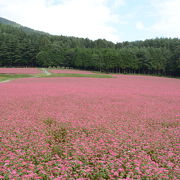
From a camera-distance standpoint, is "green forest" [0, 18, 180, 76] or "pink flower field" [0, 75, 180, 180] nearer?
"pink flower field" [0, 75, 180, 180]

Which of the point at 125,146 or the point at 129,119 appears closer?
the point at 125,146

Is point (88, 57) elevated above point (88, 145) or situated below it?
above

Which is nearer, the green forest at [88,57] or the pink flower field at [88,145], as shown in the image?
the pink flower field at [88,145]

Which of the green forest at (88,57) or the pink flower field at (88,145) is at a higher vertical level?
the green forest at (88,57)

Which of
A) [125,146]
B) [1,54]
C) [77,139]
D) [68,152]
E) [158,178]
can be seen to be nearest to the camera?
[158,178]

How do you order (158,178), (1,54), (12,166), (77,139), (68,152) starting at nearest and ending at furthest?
(158,178), (12,166), (68,152), (77,139), (1,54)

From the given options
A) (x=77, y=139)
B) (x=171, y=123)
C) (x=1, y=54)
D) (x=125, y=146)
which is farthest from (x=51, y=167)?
(x=1, y=54)

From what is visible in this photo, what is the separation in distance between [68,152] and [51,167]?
1385 mm

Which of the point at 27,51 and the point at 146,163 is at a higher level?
the point at 27,51

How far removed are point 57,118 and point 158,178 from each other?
8076 mm

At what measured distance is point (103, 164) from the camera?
653 centimetres

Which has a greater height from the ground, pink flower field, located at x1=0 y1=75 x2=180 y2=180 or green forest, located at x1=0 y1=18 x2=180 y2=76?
green forest, located at x1=0 y1=18 x2=180 y2=76

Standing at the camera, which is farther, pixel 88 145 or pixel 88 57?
pixel 88 57

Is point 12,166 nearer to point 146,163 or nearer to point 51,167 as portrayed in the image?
point 51,167
